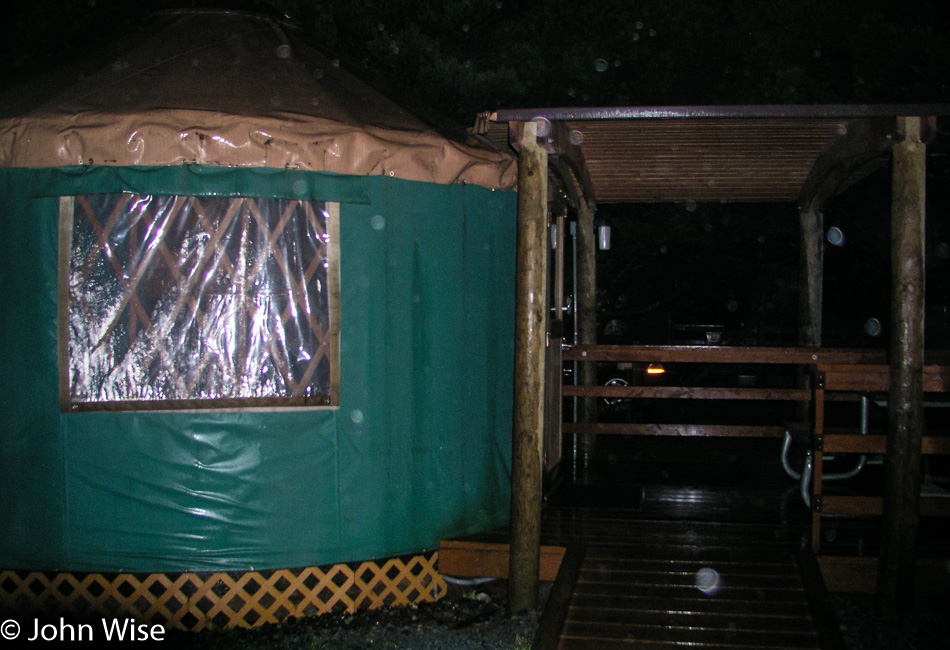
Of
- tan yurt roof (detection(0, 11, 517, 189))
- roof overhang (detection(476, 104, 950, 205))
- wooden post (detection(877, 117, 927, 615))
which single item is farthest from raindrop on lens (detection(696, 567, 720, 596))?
tan yurt roof (detection(0, 11, 517, 189))

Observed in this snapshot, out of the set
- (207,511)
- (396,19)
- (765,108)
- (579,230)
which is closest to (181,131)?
(207,511)

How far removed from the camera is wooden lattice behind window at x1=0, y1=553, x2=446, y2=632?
409 centimetres

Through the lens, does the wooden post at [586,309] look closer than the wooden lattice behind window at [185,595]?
→ No

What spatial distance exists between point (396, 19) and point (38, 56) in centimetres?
413

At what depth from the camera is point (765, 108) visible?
13.0ft

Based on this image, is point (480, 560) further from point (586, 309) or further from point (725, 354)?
point (586, 309)

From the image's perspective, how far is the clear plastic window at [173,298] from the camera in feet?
13.2

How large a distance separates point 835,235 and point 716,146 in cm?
801

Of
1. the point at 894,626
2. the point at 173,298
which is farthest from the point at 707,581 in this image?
the point at 173,298

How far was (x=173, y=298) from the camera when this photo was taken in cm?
405

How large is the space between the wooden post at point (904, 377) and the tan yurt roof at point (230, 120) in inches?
79.8

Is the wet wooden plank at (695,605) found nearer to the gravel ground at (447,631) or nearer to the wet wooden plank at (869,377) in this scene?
the gravel ground at (447,631)

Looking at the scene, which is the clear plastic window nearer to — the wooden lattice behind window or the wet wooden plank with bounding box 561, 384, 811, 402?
the wooden lattice behind window

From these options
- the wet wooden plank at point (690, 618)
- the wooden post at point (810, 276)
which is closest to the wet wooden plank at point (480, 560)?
the wet wooden plank at point (690, 618)
